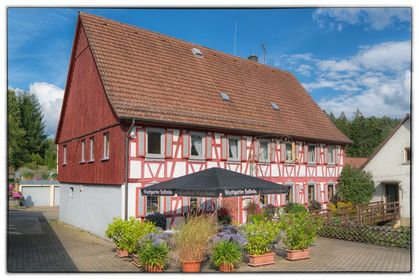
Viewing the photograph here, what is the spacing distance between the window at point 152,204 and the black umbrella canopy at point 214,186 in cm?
239

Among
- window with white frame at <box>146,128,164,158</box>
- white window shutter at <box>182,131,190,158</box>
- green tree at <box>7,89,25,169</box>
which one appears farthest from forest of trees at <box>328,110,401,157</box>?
green tree at <box>7,89,25,169</box>

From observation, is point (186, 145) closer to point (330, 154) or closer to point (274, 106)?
point (274, 106)

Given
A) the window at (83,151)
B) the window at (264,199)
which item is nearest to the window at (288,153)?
the window at (264,199)

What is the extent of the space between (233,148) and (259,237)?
8229 millimetres

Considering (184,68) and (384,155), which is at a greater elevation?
(184,68)

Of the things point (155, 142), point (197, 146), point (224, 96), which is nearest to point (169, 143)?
point (155, 142)

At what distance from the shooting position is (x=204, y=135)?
59.1ft

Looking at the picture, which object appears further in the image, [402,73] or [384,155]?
[384,155]

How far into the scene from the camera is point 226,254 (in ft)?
34.9

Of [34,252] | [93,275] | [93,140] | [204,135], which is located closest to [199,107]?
[204,135]

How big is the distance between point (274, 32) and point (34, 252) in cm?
1023

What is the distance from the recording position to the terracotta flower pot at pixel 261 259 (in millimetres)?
11391

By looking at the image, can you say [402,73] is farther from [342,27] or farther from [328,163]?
[328,163]

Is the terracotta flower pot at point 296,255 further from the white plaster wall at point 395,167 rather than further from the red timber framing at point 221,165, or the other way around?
the white plaster wall at point 395,167
